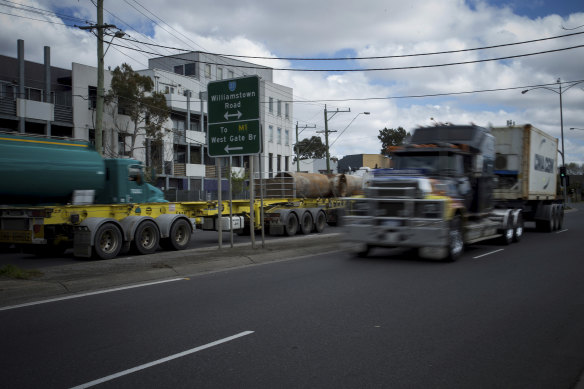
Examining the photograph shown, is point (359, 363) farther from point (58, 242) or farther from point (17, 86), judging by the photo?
point (17, 86)

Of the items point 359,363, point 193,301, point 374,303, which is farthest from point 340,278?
point 359,363

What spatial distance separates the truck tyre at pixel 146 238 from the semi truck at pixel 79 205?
28 mm

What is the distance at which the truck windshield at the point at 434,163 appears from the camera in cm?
1311

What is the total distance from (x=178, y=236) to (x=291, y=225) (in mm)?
6378

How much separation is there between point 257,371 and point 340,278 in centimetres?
528

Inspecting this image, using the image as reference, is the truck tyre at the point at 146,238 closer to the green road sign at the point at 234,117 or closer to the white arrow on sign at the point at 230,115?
the green road sign at the point at 234,117

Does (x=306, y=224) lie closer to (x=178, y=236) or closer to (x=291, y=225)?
(x=291, y=225)

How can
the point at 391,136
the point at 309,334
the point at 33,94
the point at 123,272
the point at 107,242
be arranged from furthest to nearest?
the point at 391,136, the point at 33,94, the point at 107,242, the point at 123,272, the point at 309,334

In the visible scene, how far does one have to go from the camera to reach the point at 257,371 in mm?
4781

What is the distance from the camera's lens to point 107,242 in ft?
45.0

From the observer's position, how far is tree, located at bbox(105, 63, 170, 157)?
109 ft

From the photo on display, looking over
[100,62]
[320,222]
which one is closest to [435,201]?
[320,222]

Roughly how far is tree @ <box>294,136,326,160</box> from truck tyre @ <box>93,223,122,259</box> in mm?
69614

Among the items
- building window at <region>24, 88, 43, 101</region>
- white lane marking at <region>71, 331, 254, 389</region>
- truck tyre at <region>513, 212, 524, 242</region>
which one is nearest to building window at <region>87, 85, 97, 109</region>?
building window at <region>24, 88, 43, 101</region>
